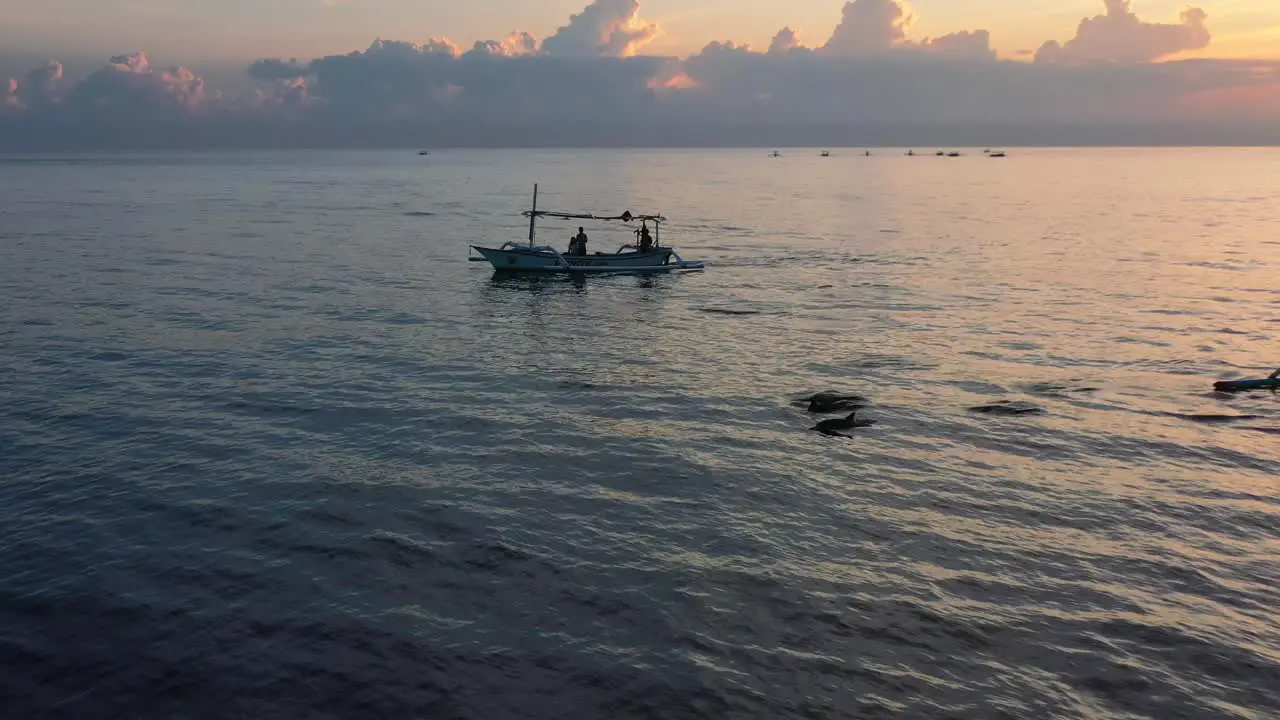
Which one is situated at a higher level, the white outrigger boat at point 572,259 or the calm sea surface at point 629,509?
the white outrigger boat at point 572,259

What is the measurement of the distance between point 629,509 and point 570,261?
4416 cm

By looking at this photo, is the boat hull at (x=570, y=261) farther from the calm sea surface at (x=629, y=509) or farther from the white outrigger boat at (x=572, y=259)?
the calm sea surface at (x=629, y=509)

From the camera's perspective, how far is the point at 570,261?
66750 millimetres

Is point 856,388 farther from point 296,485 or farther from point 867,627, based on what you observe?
point 296,485

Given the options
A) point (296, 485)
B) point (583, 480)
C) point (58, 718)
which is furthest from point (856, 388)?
point (58, 718)

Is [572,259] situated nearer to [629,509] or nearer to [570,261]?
[570,261]

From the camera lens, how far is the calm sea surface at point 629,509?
16.8 m

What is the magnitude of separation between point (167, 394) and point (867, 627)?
27.8 m

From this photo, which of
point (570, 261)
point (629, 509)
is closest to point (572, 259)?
point (570, 261)

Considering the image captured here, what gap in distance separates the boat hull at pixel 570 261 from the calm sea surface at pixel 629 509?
945 centimetres

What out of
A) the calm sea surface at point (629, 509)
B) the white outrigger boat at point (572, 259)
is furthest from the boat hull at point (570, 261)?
the calm sea surface at point (629, 509)

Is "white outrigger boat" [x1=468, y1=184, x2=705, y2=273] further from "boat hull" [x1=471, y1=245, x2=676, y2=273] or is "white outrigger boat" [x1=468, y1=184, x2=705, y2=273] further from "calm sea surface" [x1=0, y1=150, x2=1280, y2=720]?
"calm sea surface" [x1=0, y1=150, x2=1280, y2=720]

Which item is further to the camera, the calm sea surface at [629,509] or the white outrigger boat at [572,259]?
the white outrigger boat at [572,259]

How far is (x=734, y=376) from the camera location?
1515 inches
